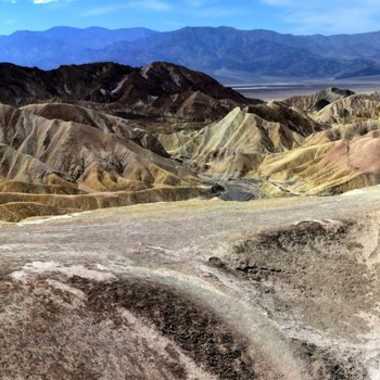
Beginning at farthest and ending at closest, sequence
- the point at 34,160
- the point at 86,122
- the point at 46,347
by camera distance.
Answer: the point at 86,122
the point at 34,160
the point at 46,347

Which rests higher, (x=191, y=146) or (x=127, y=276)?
(x=127, y=276)

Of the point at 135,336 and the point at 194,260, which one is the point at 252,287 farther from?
the point at 135,336

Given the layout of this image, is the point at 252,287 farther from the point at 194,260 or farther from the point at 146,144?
the point at 146,144

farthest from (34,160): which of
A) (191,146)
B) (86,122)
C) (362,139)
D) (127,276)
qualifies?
(127,276)

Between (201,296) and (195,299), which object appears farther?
(201,296)

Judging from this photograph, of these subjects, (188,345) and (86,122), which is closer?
(188,345)

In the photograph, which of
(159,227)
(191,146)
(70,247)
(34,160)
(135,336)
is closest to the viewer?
(135,336)

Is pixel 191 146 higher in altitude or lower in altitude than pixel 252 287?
lower

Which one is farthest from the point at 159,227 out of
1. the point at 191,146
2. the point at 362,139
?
the point at 191,146

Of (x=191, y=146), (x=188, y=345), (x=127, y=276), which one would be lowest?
(x=191, y=146)
